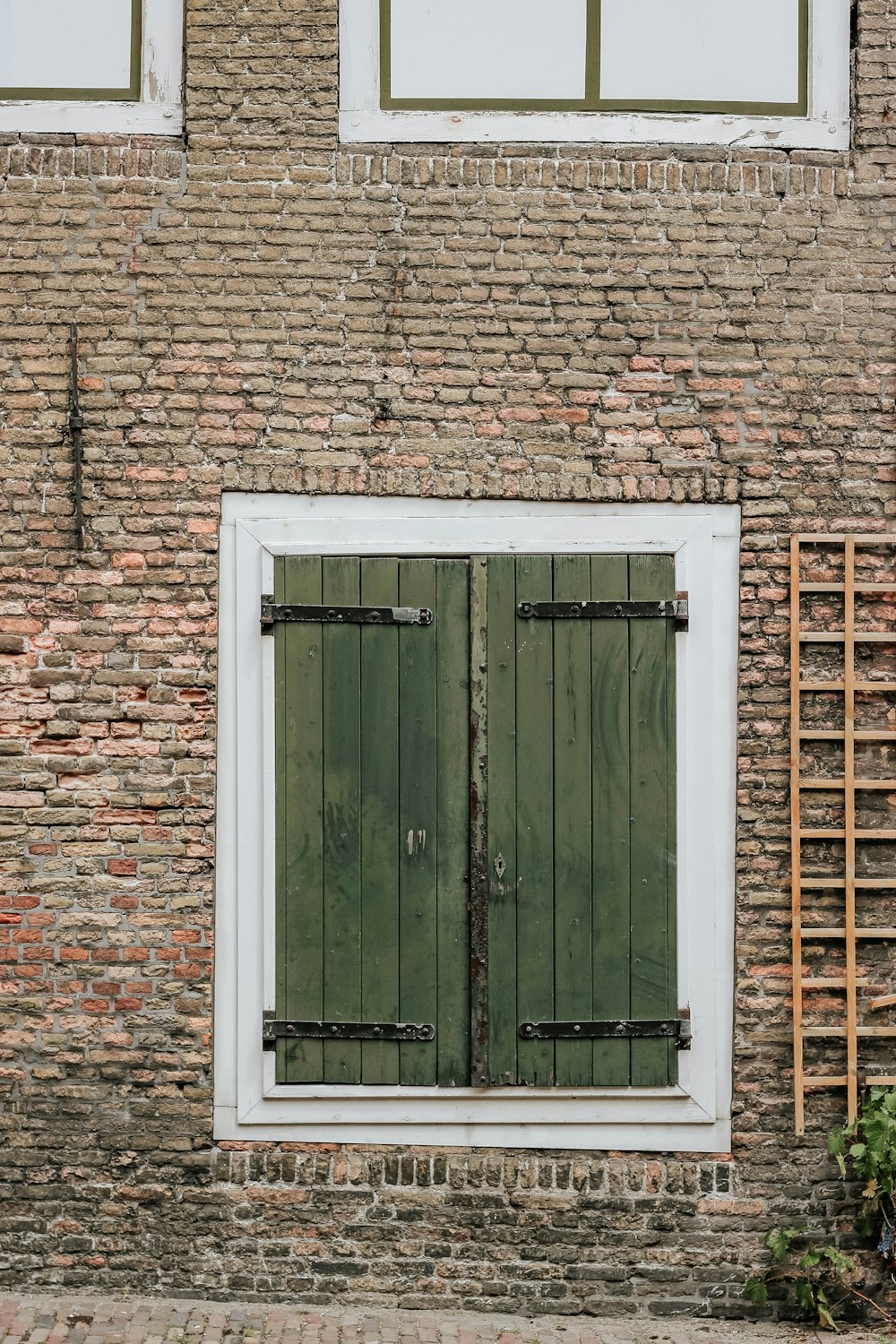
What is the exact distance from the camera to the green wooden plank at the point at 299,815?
4.35 metres

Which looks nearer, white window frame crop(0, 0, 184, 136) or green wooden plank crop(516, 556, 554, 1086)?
green wooden plank crop(516, 556, 554, 1086)

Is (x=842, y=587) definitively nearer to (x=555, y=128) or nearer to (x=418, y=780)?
(x=418, y=780)

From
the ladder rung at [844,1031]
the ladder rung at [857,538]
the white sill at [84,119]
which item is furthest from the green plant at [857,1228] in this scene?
the white sill at [84,119]

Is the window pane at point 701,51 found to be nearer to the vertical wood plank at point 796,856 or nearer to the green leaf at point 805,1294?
the vertical wood plank at point 796,856

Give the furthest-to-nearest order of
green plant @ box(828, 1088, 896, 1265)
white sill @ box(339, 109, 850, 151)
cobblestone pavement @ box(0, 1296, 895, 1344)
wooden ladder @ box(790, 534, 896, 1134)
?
white sill @ box(339, 109, 850, 151)
wooden ladder @ box(790, 534, 896, 1134)
green plant @ box(828, 1088, 896, 1265)
cobblestone pavement @ box(0, 1296, 895, 1344)

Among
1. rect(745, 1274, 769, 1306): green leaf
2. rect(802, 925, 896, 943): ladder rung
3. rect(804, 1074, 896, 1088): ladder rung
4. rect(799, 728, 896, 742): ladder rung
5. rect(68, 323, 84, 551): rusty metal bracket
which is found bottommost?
rect(745, 1274, 769, 1306): green leaf

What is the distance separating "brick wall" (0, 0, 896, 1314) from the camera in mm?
4363

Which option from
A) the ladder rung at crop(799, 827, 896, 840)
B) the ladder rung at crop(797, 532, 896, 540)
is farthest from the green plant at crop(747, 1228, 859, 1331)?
the ladder rung at crop(797, 532, 896, 540)

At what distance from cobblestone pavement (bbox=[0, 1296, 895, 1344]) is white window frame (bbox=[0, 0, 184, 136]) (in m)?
4.53

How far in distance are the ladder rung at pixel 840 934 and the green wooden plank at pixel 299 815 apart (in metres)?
1.88

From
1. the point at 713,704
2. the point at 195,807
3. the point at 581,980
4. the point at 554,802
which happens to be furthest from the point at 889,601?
the point at 195,807

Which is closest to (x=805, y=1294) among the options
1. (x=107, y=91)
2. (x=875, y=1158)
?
(x=875, y=1158)

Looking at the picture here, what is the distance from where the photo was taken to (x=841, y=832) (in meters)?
4.36

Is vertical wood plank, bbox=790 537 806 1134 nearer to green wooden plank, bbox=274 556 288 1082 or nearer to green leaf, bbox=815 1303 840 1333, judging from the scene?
green leaf, bbox=815 1303 840 1333
